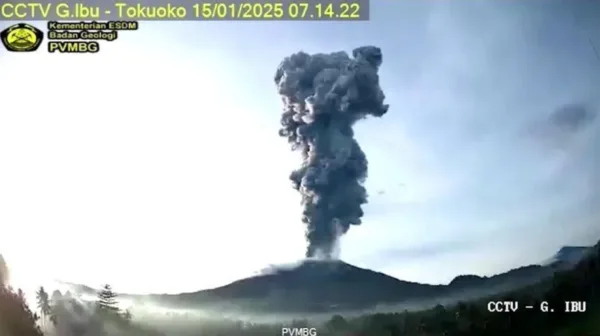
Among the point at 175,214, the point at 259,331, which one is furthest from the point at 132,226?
the point at 259,331

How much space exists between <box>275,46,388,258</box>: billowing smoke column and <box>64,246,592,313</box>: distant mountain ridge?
2.6 inches

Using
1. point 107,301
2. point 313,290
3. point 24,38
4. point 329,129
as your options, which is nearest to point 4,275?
point 107,301

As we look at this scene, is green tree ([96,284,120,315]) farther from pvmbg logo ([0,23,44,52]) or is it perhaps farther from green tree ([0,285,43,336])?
pvmbg logo ([0,23,44,52])

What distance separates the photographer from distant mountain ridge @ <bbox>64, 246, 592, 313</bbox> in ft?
6.31

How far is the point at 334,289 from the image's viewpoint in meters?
1.94

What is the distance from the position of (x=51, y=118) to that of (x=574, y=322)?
134 cm

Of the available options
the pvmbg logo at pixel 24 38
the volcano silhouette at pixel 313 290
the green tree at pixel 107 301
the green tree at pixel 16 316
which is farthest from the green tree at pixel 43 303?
the pvmbg logo at pixel 24 38

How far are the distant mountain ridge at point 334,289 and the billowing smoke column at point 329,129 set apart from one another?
7 cm

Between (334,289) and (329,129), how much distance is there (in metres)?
0.38

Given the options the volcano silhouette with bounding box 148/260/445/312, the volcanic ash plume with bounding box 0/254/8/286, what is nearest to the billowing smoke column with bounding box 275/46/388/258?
the volcano silhouette with bounding box 148/260/445/312

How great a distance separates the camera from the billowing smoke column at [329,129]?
195cm

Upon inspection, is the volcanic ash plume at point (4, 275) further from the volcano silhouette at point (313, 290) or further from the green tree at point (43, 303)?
the volcano silhouette at point (313, 290)

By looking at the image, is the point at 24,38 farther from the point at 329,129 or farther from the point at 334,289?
the point at 334,289

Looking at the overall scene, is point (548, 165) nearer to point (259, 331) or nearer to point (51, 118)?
point (259, 331)
